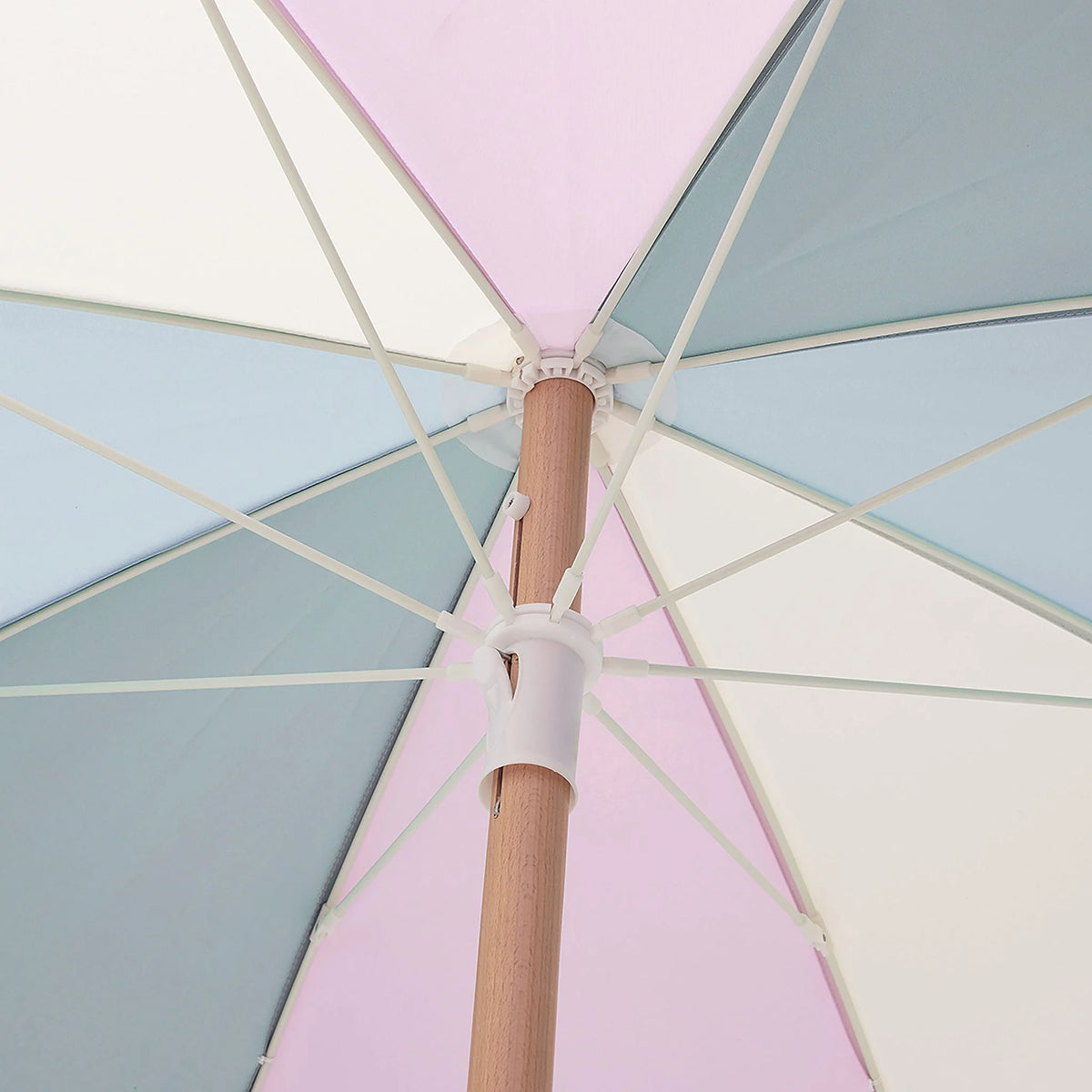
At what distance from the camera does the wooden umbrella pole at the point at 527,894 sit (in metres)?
2.37

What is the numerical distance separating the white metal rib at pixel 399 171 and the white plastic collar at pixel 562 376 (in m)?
0.04

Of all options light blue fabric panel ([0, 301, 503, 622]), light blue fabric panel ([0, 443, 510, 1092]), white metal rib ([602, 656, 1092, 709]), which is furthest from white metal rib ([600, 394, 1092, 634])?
light blue fabric panel ([0, 443, 510, 1092])

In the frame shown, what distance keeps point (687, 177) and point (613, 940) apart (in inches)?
84.1

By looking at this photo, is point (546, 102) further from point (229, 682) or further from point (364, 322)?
point (229, 682)

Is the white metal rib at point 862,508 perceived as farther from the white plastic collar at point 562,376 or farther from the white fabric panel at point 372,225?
the white fabric panel at point 372,225

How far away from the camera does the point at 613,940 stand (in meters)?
4.04

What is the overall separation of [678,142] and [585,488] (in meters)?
0.77

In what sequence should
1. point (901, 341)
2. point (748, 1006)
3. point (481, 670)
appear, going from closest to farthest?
1. point (481, 670)
2. point (901, 341)
3. point (748, 1006)

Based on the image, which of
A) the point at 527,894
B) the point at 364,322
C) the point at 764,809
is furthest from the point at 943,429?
the point at 527,894

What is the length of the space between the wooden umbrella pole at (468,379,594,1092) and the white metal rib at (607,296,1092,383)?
45 cm

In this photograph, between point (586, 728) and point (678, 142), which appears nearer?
point (678, 142)

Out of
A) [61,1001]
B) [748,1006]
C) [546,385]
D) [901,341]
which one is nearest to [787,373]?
[901,341]

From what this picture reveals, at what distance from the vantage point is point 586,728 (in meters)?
4.09

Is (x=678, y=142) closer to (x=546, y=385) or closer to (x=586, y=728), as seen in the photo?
(x=546, y=385)
